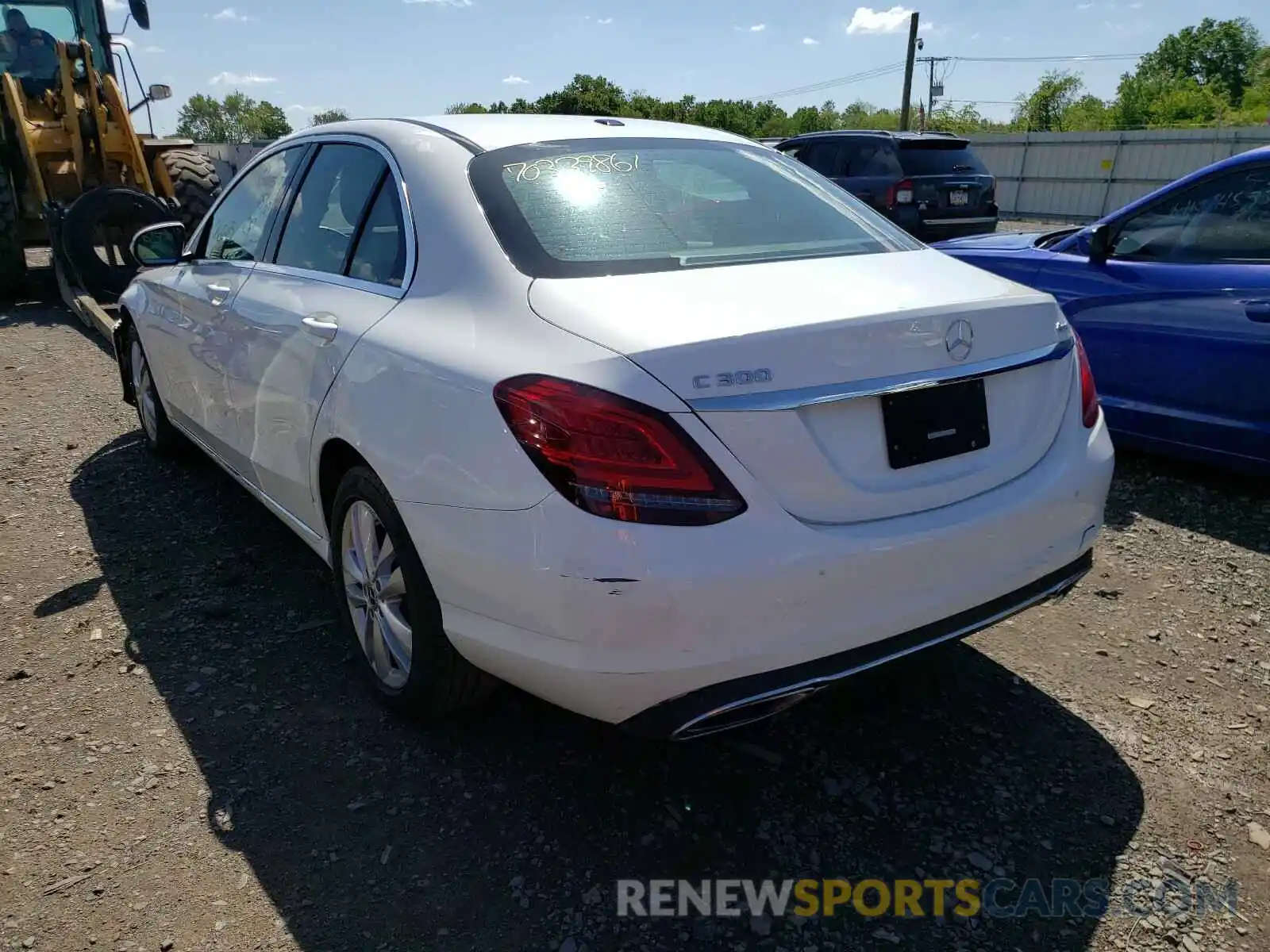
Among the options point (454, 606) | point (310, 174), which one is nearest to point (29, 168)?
point (310, 174)

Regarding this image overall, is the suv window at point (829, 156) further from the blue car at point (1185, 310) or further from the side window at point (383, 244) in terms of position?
the side window at point (383, 244)

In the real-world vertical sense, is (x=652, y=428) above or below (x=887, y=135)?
below

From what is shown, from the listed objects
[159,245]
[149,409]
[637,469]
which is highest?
[159,245]

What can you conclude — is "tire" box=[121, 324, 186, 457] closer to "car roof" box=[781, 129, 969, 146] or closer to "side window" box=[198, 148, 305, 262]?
"side window" box=[198, 148, 305, 262]

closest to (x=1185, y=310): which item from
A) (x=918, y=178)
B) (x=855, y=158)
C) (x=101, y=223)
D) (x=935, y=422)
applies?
(x=935, y=422)

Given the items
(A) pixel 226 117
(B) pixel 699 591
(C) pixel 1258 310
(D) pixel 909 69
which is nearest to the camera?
(B) pixel 699 591

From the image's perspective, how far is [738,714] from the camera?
207 centimetres

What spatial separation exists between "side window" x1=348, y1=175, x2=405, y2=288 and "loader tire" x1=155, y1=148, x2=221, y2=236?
8495 mm

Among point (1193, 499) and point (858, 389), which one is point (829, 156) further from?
point (858, 389)

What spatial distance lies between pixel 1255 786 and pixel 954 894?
96 centimetres

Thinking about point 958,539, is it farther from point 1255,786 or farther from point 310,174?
point 310,174

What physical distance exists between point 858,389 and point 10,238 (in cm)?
1056

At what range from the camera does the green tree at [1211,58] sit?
66500 mm

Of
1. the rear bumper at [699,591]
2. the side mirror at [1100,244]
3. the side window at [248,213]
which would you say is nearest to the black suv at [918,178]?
the side mirror at [1100,244]
